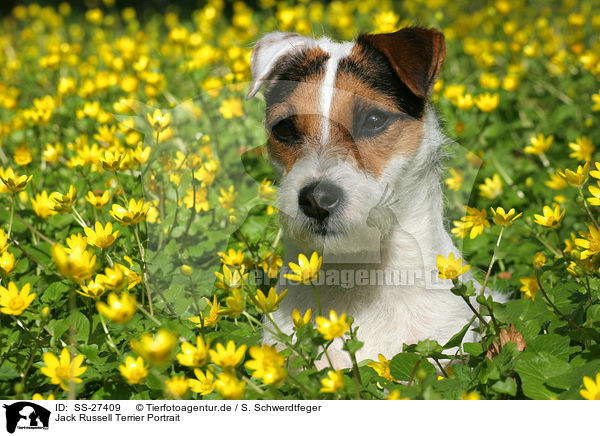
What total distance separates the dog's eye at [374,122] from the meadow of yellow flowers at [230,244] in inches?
25.2

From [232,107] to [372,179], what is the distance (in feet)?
7.76

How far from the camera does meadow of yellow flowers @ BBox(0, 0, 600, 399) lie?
2.14 meters

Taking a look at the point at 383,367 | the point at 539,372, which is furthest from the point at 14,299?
the point at 539,372

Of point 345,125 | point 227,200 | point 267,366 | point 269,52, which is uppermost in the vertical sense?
point 269,52

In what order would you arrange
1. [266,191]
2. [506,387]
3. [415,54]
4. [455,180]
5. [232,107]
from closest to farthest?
1. [506,387]
2. [415,54]
3. [266,191]
4. [455,180]
5. [232,107]

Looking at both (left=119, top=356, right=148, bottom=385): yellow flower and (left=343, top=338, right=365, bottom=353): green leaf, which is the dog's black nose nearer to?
(left=343, top=338, right=365, bottom=353): green leaf

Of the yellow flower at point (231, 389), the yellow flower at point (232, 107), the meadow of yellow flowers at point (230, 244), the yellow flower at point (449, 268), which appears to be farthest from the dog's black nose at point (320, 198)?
the yellow flower at point (232, 107)

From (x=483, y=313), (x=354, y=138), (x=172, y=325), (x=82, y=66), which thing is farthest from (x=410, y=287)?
(x=82, y=66)

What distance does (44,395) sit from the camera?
2.55 metres

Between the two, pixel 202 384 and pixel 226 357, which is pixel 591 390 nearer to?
pixel 226 357

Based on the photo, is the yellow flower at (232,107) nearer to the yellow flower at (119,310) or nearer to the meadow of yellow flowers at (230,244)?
the meadow of yellow flowers at (230,244)

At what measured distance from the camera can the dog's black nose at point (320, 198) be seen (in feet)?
8.53

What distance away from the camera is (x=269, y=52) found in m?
3.42

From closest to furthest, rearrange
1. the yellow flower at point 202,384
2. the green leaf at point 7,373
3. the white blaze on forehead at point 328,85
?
the yellow flower at point 202,384 → the green leaf at point 7,373 → the white blaze on forehead at point 328,85
